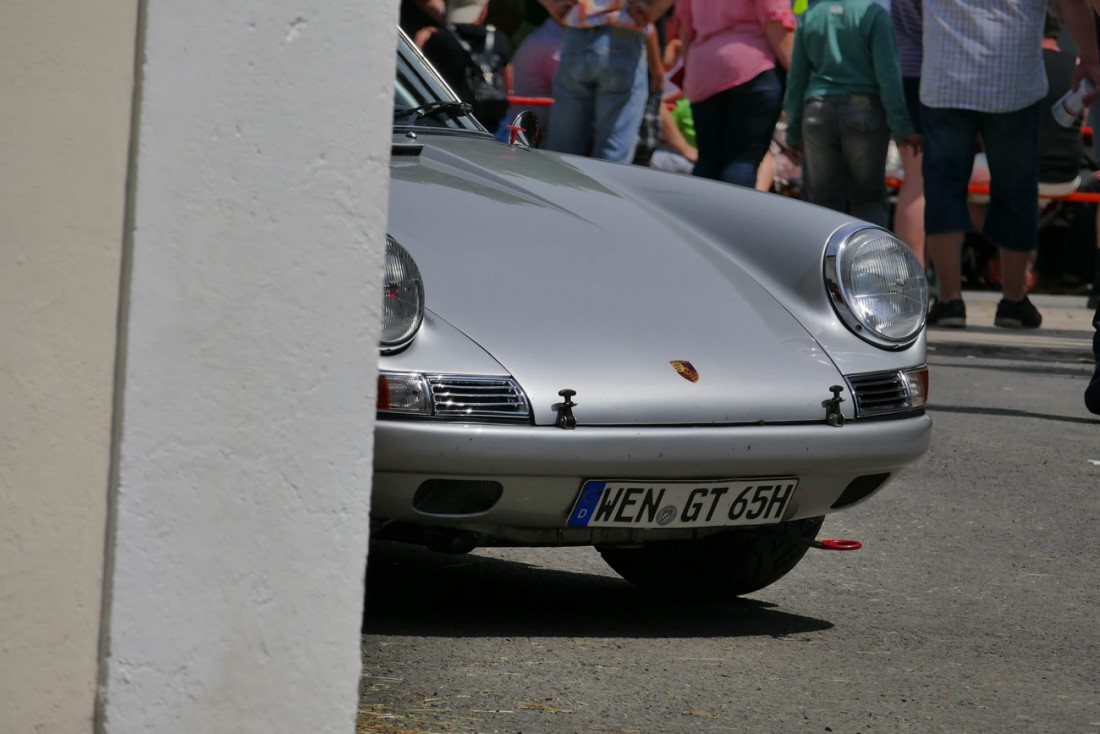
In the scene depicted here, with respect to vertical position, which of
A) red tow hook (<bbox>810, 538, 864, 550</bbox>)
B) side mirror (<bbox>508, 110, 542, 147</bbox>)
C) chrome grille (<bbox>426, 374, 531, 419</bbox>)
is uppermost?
side mirror (<bbox>508, 110, 542, 147</bbox>)

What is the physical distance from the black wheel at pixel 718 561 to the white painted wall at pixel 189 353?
62.6 inches

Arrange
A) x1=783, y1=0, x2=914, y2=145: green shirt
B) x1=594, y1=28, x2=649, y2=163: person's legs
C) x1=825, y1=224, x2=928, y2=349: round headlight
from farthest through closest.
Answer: x1=783, y1=0, x2=914, y2=145: green shirt, x1=594, y1=28, x2=649, y2=163: person's legs, x1=825, y1=224, x2=928, y2=349: round headlight

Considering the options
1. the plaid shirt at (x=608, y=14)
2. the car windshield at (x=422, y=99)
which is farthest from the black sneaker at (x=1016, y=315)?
the car windshield at (x=422, y=99)

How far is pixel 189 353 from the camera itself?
7.51 ft

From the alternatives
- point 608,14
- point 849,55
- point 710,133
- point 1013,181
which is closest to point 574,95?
point 608,14

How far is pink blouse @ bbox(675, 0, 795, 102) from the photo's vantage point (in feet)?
28.0

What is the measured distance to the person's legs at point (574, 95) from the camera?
8500 millimetres

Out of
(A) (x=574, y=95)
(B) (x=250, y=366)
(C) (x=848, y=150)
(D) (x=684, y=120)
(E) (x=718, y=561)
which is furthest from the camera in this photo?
(D) (x=684, y=120)

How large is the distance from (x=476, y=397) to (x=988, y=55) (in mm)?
6267

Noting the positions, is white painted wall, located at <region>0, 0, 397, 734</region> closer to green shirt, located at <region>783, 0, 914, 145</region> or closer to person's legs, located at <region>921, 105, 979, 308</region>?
green shirt, located at <region>783, 0, 914, 145</region>

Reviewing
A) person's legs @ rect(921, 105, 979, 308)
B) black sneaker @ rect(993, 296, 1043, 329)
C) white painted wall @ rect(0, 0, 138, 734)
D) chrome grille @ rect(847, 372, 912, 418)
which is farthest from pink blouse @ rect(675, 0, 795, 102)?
white painted wall @ rect(0, 0, 138, 734)

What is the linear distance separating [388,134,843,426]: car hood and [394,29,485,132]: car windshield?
325 mm

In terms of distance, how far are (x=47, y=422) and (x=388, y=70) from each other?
0.64m

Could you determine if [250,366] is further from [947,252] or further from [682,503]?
[947,252]
